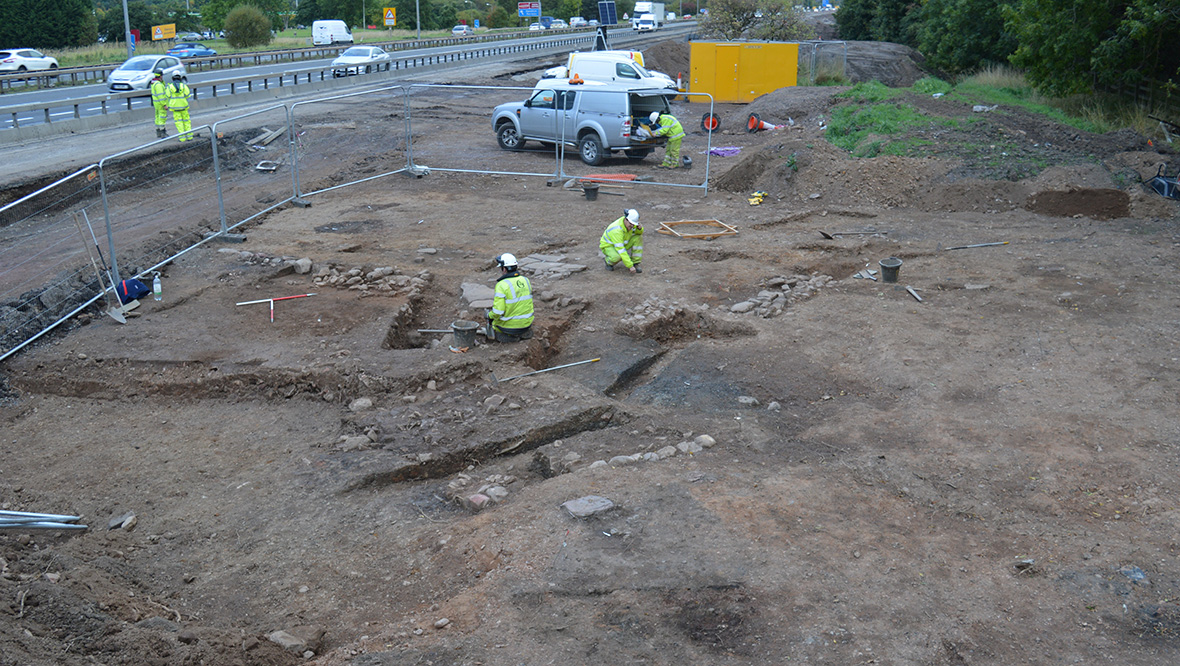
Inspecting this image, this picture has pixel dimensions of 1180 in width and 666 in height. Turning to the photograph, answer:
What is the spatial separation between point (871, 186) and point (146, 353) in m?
13.3

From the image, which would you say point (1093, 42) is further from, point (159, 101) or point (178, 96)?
point (159, 101)

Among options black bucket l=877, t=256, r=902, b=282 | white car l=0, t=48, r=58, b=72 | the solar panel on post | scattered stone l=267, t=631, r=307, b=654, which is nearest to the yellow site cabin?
the solar panel on post

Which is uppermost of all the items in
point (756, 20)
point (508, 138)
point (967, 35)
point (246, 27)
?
point (246, 27)

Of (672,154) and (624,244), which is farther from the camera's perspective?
(672,154)

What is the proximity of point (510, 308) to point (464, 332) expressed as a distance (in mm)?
624

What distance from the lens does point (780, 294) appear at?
11094mm

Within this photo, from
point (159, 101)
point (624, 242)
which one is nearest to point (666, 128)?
point (624, 242)

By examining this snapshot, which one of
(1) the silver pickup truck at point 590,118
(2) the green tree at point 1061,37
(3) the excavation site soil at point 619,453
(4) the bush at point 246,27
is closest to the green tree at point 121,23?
(4) the bush at point 246,27

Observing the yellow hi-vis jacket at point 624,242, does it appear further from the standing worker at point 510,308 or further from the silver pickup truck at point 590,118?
the silver pickup truck at point 590,118

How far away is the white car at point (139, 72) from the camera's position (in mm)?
29422

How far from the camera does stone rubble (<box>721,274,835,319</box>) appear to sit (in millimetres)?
10633

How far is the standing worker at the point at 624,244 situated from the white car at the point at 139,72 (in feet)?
77.8

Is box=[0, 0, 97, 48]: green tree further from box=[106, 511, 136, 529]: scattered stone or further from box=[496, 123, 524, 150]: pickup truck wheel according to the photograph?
box=[106, 511, 136, 529]: scattered stone

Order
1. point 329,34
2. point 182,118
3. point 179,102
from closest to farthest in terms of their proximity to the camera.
→ point 179,102 < point 182,118 < point 329,34
